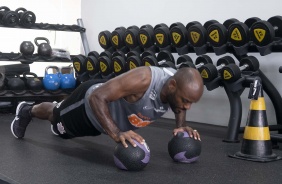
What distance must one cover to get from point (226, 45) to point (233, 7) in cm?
63

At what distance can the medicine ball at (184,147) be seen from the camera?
2.06 m

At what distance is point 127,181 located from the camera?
1767 mm

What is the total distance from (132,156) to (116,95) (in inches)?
10.9

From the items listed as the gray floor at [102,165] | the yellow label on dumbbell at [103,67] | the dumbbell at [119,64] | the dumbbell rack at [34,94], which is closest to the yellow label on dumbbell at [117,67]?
the dumbbell at [119,64]

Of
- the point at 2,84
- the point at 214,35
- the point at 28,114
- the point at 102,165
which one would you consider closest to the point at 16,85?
the point at 2,84

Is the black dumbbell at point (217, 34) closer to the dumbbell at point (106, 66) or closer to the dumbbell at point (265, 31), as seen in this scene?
the dumbbell at point (265, 31)

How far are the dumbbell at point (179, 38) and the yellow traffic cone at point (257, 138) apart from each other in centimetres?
110

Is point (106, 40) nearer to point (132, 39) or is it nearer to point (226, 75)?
point (132, 39)

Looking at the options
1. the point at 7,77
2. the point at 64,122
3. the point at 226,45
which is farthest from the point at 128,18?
the point at 64,122

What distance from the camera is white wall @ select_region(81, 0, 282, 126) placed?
10.7ft

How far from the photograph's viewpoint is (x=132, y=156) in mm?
1863

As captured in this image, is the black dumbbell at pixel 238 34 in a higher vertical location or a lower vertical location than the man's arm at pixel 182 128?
higher

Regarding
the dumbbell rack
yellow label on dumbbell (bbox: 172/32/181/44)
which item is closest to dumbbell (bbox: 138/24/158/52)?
yellow label on dumbbell (bbox: 172/32/181/44)

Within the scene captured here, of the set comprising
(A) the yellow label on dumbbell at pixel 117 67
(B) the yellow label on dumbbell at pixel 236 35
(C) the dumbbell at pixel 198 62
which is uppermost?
(B) the yellow label on dumbbell at pixel 236 35
